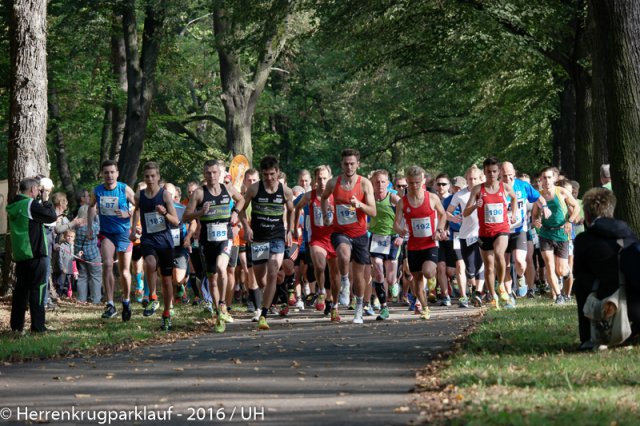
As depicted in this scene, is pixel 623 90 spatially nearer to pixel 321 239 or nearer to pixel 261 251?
pixel 261 251

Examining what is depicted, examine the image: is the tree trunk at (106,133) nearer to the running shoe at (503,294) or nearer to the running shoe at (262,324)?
the running shoe at (503,294)

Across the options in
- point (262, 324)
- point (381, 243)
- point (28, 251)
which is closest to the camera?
point (28, 251)

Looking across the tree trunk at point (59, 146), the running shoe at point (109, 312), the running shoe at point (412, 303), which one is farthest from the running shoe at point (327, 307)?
the tree trunk at point (59, 146)

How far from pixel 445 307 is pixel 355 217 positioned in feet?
13.8

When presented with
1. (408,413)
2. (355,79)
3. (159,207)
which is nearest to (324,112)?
(355,79)

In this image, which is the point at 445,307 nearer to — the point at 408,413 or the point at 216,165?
the point at 216,165

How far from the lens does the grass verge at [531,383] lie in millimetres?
7750

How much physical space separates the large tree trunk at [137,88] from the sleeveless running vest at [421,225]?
1560 centimetres

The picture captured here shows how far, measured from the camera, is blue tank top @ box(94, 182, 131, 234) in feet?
59.8

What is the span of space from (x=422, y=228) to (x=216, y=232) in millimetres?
2867

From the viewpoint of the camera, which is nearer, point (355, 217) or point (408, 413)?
point (408, 413)

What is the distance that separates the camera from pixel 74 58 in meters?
35.2

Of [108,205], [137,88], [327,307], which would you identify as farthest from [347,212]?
[137,88]

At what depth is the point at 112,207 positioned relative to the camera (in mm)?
18312
